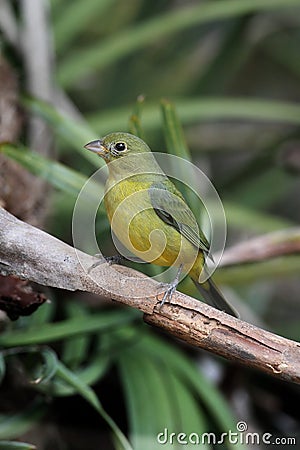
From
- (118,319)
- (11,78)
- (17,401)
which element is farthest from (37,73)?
(17,401)

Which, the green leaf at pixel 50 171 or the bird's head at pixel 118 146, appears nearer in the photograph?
the bird's head at pixel 118 146

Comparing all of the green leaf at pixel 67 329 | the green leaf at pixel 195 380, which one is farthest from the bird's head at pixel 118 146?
the green leaf at pixel 195 380

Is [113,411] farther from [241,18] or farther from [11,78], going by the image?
[241,18]

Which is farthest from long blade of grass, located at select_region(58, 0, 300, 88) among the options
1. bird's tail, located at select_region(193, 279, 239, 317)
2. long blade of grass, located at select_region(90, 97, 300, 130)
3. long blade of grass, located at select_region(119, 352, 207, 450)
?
bird's tail, located at select_region(193, 279, 239, 317)

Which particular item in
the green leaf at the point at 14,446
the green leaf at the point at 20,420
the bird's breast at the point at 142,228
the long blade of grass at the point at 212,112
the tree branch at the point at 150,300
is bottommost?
the green leaf at the point at 14,446

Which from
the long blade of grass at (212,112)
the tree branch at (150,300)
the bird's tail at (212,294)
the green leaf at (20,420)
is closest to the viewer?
the tree branch at (150,300)

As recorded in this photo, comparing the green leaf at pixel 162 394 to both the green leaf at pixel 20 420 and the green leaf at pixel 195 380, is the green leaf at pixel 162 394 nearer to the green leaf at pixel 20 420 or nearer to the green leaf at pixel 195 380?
the green leaf at pixel 195 380

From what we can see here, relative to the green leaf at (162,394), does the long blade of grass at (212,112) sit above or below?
above

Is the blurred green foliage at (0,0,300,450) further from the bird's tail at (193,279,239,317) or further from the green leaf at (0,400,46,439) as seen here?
the bird's tail at (193,279,239,317)
